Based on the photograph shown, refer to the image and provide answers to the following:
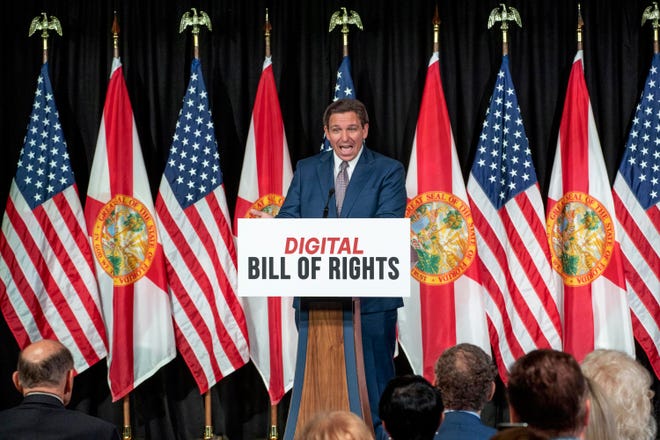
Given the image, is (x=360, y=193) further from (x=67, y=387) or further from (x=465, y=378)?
(x=67, y=387)

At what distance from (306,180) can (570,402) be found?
2.42 meters

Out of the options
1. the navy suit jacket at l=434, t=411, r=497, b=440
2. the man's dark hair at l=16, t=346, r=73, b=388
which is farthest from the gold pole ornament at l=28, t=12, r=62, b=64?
the navy suit jacket at l=434, t=411, r=497, b=440

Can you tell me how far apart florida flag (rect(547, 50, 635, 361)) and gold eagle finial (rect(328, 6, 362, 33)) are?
1415 millimetres

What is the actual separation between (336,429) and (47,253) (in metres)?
4.21

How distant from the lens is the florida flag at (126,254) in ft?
19.4

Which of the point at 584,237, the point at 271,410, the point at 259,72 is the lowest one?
the point at 271,410

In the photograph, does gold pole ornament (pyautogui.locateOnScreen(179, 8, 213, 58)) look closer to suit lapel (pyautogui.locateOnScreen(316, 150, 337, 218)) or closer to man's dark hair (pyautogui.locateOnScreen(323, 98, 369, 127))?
man's dark hair (pyautogui.locateOnScreen(323, 98, 369, 127))

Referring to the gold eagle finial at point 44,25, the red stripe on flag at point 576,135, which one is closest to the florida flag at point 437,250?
the red stripe on flag at point 576,135

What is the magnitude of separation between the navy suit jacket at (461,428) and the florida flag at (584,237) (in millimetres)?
3017

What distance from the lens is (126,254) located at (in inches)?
235

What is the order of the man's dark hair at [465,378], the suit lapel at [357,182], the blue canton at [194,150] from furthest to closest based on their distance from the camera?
the blue canton at [194,150]
the suit lapel at [357,182]
the man's dark hair at [465,378]

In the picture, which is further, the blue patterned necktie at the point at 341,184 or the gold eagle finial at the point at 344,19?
the gold eagle finial at the point at 344,19

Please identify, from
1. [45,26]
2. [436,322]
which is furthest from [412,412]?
[45,26]

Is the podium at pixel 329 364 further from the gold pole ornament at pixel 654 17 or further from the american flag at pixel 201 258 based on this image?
the gold pole ornament at pixel 654 17
